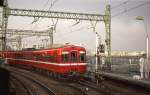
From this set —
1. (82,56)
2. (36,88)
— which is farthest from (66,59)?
(36,88)

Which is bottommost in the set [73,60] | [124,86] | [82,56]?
[124,86]

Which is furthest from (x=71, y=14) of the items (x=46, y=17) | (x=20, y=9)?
(x=20, y=9)

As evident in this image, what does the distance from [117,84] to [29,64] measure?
741 inches

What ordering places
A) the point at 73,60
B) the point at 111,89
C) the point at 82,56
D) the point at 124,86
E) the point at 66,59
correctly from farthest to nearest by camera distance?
the point at 82,56 < the point at 73,60 < the point at 66,59 < the point at 124,86 < the point at 111,89

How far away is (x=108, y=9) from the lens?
39219 millimetres

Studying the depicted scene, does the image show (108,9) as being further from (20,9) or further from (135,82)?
(135,82)

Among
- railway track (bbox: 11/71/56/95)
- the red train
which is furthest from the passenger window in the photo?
railway track (bbox: 11/71/56/95)

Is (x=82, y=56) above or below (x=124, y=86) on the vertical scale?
above

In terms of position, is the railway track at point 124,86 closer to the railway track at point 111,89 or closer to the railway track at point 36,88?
the railway track at point 111,89

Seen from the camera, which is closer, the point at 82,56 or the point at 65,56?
the point at 65,56

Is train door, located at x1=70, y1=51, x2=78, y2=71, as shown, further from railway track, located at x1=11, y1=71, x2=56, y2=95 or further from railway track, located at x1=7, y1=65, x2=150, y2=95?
railway track, located at x1=11, y1=71, x2=56, y2=95

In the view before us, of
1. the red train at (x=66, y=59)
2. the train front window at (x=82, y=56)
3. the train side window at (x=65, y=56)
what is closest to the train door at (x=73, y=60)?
the red train at (x=66, y=59)

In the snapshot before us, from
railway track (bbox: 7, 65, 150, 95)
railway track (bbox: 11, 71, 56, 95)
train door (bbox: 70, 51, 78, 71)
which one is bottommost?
railway track (bbox: 11, 71, 56, 95)

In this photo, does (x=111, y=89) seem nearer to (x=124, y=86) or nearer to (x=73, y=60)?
(x=124, y=86)
